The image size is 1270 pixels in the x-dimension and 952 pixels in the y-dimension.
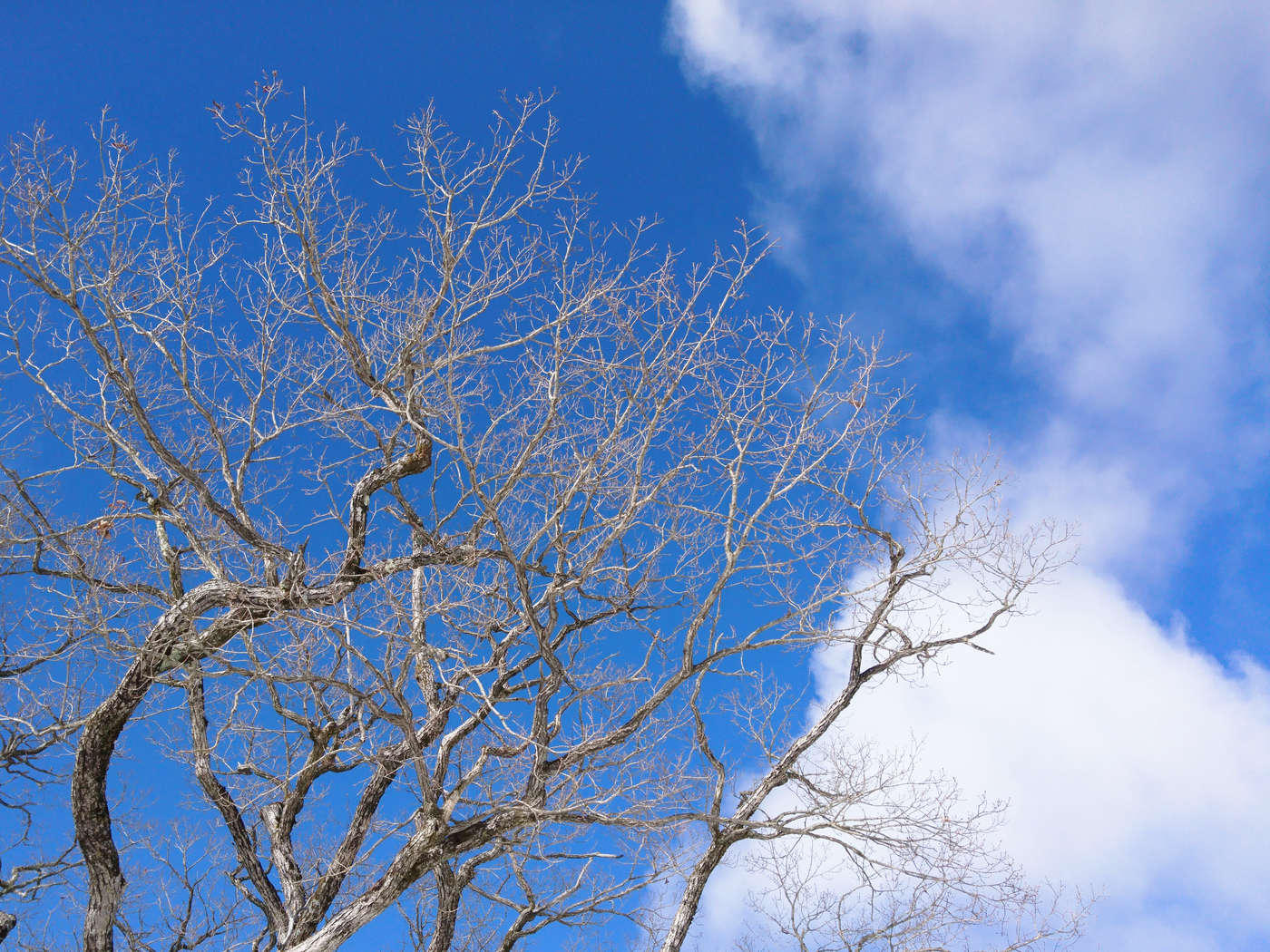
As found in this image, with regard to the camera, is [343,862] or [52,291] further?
[343,862]

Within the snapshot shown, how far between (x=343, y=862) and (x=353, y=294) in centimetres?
536

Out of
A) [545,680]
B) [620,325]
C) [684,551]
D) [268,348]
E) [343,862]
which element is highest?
[268,348]

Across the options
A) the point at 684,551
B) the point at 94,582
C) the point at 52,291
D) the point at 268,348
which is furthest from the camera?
the point at 268,348

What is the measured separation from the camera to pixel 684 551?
8.41 metres

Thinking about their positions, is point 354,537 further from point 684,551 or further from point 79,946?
point 79,946

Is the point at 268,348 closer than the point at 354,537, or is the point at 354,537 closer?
the point at 354,537

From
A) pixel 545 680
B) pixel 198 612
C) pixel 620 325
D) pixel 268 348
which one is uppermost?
pixel 268 348

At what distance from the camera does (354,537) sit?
8.02m

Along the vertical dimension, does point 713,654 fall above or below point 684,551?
below

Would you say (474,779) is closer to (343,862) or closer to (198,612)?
(343,862)

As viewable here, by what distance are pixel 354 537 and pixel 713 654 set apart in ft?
11.0

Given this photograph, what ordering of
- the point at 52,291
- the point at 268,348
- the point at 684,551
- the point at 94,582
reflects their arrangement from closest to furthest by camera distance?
the point at 52,291 → the point at 94,582 → the point at 684,551 → the point at 268,348

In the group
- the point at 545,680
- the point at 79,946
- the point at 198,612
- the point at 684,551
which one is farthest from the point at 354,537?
the point at 79,946

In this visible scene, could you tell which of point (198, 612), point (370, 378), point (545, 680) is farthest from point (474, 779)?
point (370, 378)
